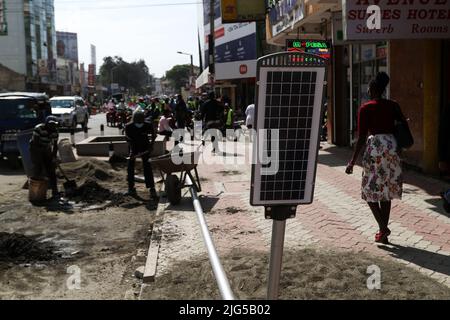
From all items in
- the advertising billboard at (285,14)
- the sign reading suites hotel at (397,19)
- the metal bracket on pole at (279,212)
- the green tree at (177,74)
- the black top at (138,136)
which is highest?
the green tree at (177,74)

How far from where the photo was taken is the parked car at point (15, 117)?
522 inches

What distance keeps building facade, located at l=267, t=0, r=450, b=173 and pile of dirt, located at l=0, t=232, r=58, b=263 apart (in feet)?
14.8

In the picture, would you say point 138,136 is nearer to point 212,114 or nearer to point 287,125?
point 212,114

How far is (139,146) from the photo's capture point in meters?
9.77

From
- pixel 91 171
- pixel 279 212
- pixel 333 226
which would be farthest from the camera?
pixel 91 171

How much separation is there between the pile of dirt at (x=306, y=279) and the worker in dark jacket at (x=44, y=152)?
5.12m

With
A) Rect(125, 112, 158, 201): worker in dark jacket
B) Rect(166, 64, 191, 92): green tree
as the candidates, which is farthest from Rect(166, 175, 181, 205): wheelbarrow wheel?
Rect(166, 64, 191, 92): green tree

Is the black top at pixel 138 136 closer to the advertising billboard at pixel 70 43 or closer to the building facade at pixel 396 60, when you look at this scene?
the building facade at pixel 396 60

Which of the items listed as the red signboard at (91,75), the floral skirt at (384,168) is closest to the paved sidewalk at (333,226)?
the floral skirt at (384,168)

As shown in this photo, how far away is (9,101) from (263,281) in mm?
11713

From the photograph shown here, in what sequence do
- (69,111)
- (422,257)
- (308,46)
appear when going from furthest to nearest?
(69,111) < (308,46) < (422,257)

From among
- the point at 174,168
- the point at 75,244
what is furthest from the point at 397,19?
the point at 75,244

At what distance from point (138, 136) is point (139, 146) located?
0.62 feet
